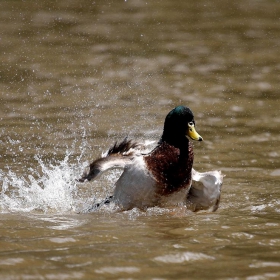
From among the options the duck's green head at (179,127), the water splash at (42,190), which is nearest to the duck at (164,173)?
the duck's green head at (179,127)

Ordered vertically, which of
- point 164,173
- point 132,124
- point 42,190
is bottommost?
point 42,190

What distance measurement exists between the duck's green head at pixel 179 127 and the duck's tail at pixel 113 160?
369 millimetres

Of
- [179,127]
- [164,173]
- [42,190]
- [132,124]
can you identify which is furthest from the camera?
[132,124]

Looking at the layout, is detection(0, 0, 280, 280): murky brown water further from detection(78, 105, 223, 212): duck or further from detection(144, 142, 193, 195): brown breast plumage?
detection(144, 142, 193, 195): brown breast plumage

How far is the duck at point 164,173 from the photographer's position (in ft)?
20.5

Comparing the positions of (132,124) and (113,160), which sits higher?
(132,124)

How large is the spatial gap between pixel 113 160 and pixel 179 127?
0.59 metres

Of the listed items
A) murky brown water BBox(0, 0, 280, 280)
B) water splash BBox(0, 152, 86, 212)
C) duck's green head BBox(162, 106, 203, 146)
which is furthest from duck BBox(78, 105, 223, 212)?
water splash BBox(0, 152, 86, 212)

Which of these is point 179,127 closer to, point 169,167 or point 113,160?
point 169,167

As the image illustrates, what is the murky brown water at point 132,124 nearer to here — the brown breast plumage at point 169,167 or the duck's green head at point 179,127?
the brown breast plumage at point 169,167

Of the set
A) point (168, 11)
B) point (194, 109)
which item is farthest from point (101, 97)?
point (168, 11)

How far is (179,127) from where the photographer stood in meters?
6.37

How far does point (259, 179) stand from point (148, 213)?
162 cm

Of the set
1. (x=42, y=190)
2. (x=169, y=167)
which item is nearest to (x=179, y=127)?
(x=169, y=167)
